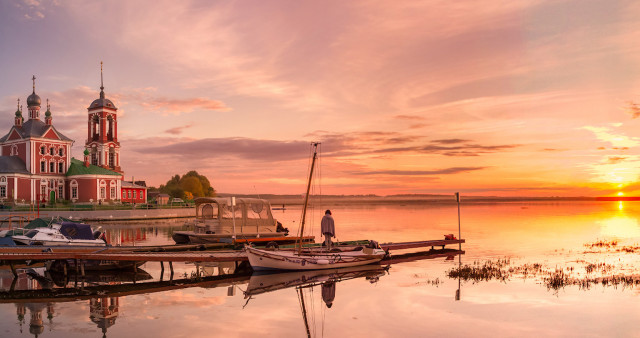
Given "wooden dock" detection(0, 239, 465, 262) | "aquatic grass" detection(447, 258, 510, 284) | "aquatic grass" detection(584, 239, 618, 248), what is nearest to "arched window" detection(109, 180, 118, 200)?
"wooden dock" detection(0, 239, 465, 262)

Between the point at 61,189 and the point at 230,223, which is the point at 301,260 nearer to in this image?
the point at 230,223

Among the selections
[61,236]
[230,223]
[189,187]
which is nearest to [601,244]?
[230,223]

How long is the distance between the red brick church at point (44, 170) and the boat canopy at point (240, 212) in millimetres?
53114

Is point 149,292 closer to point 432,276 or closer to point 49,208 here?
point 432,276

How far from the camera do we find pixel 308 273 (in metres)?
26.4

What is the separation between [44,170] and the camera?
84.0m

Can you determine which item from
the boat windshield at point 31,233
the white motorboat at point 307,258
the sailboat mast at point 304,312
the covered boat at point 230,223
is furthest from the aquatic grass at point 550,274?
the boat windshield at point 31,233

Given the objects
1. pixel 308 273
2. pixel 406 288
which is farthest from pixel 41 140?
pixel 406 288

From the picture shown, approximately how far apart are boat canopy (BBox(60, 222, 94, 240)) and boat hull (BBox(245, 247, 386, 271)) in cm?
1110

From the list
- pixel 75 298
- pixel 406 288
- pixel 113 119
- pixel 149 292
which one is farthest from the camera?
pixel 113 119

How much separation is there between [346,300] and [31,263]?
1809cm

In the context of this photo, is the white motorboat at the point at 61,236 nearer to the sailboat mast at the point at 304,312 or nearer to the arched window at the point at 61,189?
the sailboat mast at the point at 304,312

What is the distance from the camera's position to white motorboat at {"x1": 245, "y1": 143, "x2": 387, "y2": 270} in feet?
83.4

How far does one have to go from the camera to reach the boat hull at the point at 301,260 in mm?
25359
